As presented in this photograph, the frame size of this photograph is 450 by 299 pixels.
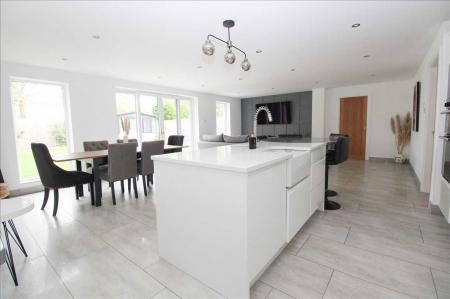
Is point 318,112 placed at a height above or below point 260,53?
below

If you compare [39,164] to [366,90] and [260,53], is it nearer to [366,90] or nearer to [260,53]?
[260,53]

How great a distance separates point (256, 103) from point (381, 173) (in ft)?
17.8

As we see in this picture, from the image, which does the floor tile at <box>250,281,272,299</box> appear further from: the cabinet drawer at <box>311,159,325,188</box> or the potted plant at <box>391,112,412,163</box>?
the potted plant at <box>391,112,412,163</box>

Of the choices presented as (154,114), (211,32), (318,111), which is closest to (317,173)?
(211,32)

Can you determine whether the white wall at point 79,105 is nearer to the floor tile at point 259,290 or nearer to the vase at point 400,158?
the floor tile at point 259,290

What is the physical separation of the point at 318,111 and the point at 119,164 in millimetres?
6445

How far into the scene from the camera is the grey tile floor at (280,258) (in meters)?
1.47

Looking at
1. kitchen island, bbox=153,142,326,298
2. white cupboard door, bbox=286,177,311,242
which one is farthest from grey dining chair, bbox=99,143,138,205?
white cupboard door, bbox=286,177,311,242

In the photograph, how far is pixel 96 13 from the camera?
2227mm

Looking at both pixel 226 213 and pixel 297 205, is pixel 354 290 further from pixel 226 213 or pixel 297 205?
pixel 226 213

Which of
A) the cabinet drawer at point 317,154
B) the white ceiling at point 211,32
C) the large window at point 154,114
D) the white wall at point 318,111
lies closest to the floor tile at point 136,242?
the cabinet drawer at point 317,154

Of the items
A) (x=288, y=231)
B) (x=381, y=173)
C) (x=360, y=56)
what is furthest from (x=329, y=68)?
(x=288, y=231)

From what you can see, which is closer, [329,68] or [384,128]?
[329,68]

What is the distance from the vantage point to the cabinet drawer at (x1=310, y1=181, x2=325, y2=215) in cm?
233
